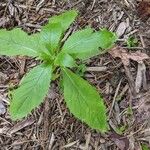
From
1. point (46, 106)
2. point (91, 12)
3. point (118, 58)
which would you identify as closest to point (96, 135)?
point (46, 106)

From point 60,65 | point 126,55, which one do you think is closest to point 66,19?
point 60,65

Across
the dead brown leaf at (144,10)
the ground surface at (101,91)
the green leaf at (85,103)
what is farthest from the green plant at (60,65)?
the dead brown leaf at (144,10)

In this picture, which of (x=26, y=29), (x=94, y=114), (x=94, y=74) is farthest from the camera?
(x=26, y=29)

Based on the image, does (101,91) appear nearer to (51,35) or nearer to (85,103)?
(85,103)

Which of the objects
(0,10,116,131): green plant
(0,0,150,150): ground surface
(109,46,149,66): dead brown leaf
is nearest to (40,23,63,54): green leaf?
(0,10,116,131): green plant

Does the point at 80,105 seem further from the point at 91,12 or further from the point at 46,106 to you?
the point at 91,12

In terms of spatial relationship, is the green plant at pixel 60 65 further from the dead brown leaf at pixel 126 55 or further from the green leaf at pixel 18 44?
the dead brown leaf at pixel 126 55
